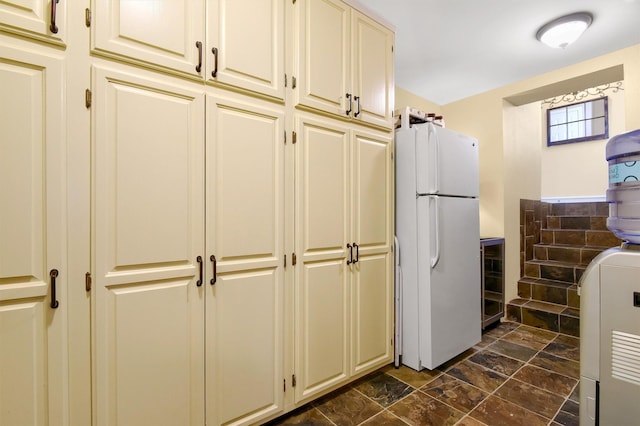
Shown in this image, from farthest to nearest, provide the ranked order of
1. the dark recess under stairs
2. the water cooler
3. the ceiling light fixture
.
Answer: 1. the dark recess under stairs
2. the ceiling light fixture
3. the water cooler

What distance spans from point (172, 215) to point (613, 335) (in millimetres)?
1938

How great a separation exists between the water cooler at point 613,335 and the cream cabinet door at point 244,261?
143 centimetres

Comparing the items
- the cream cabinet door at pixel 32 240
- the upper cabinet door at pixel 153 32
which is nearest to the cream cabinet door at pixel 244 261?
the upper cabinet door at pixel 153 32

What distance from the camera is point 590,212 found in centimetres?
365

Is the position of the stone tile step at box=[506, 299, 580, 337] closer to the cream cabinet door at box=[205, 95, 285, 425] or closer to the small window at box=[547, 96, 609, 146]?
the small window at box=[547, 96, 609, 146]

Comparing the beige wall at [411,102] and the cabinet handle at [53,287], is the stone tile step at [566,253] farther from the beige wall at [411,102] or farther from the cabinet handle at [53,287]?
the cabinet handle at [53,287]

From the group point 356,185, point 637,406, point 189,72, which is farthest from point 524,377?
point 189,72

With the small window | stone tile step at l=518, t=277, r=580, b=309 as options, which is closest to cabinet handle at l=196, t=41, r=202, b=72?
stone tile step at l=518, t=277, r=580, b=309

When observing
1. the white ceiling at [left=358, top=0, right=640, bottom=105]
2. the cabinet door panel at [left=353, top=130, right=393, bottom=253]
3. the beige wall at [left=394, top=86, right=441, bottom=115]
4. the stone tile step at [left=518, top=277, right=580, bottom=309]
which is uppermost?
the white ceiling at [left=358, top=0, right=640, bottom=105]

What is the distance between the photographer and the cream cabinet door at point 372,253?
200 cm

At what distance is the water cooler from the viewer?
115 cm

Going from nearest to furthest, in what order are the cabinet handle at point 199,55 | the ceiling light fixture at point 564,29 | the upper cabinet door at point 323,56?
the cabinet handle at point 199,55 → the upper cabinet door at point 323,56 → the ceiling light fixture at point 564,29

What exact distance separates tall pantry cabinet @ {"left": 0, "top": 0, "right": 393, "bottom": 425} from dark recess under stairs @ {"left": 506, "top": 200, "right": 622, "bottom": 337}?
2398mm

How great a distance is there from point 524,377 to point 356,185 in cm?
190
